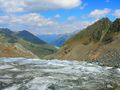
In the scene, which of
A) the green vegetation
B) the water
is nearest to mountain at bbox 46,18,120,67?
the green vegetation

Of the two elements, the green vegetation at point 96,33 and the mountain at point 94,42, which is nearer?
the mountain at point 94,42

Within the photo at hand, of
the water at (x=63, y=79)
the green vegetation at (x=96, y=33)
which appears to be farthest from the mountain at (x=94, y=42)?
the water at (x=63, y=79)

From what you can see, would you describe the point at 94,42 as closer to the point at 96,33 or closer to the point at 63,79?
the point at 96,33

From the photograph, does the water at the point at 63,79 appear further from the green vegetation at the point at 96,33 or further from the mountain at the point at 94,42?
the green vegetation at the point at 96,33

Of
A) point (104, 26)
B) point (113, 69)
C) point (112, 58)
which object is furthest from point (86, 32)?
point (113, 69)

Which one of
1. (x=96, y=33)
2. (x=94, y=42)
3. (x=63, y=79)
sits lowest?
(x=63, y=79)

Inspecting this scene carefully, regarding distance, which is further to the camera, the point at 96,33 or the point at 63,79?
the point at 96,33

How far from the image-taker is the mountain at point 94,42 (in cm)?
7681

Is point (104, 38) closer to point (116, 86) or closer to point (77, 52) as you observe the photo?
point (77, 52)

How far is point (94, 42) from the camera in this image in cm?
9131

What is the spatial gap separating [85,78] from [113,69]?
A: 1045 cm

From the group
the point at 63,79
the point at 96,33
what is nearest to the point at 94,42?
the point at 96,33

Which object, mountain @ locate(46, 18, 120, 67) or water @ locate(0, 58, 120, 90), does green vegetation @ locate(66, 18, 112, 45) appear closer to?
mountain @ locate(46, 18, 120, 67)

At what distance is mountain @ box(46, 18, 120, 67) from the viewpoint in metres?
76.8
